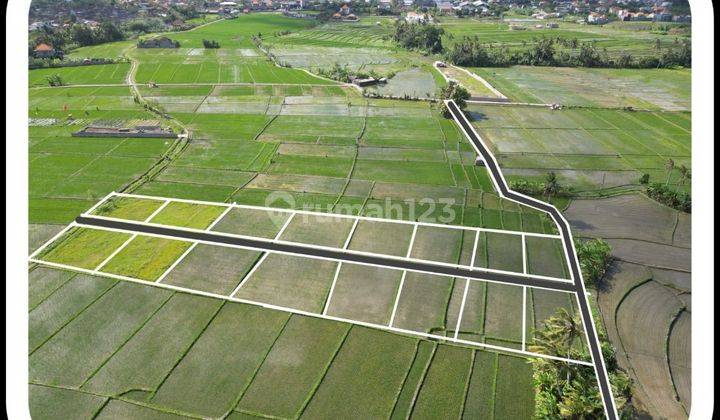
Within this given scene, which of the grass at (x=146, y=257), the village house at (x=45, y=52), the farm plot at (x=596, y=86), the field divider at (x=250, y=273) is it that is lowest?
the field divider at (x=250, y=273)

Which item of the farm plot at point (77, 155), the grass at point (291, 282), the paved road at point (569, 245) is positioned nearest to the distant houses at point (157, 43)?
the farm plot at point (77, 155)

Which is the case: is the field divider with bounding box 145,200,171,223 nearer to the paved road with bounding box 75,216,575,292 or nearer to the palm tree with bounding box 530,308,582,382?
the paved road with bounding box 75,216,575,292

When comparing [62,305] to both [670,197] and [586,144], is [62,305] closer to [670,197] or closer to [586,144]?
[670,197]

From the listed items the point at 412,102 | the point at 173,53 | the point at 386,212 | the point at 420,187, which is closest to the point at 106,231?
the point at 386,212

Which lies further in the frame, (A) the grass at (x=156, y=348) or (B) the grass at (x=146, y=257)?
(B) the grass at (x=146, y=257)

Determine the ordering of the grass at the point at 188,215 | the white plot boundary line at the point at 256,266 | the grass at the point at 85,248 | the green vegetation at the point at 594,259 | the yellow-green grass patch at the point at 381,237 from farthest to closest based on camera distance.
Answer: the grass at the point at 188,215, the yellow-green grass patch at the point at 381,237, the grass at the point at 85,248, the green vegetation at the point at 594,259, the white plot boundary line at the point at 256,266

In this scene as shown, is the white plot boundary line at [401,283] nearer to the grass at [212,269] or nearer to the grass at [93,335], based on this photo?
the grass at [212,269]

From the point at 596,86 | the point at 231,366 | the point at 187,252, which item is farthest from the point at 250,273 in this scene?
the point at 596,86
